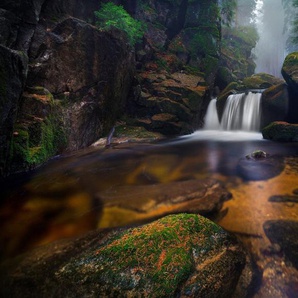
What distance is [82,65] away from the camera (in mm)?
9688

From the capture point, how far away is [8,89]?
523cm

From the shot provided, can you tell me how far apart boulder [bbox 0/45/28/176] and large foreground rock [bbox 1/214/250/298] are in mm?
4044

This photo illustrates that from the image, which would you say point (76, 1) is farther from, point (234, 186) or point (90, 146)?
point (234, 186)

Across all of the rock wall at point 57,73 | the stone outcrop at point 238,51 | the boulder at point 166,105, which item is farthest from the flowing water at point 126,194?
the stone outcrop at point 238,51

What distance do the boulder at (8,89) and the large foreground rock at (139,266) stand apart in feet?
13.3

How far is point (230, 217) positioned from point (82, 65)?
9.54 meters

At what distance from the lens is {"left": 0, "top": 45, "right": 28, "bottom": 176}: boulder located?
16.5 feet

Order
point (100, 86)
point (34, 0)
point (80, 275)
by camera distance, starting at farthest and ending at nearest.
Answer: point (100, 86), point (34, 0), point (80, 275)

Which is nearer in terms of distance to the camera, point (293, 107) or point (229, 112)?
point (293, 107)

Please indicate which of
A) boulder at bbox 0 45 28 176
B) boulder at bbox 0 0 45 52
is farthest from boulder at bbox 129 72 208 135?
boulder at bbox 0 45 28 176

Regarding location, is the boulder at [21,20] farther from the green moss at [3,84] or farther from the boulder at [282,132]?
the boulder at [282,132]

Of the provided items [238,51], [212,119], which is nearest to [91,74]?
[212,119]

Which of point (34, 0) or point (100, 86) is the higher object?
point (34, 0)

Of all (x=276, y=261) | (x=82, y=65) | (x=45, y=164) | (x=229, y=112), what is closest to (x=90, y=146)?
(x=45, y=164)
